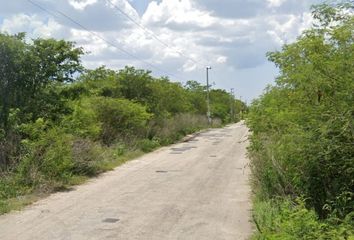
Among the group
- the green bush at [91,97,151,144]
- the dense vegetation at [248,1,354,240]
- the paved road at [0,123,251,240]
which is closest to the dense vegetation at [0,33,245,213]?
the paved road at [0,123,251,240]

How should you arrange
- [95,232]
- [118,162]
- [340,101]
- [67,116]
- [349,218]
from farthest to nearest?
[118,162]
[67,116]
[95,232]
[340,101]
[349,218]

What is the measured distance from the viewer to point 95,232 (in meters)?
9.36

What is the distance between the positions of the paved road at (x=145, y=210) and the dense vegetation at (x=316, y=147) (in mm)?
1107

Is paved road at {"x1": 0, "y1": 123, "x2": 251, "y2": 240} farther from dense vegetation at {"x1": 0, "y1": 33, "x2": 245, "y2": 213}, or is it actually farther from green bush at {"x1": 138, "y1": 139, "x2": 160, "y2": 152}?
green bush at {"x1": 138, "y1": 139, "x2": 160, "y2": 152}

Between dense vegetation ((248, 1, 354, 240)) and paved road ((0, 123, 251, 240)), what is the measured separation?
1.11 m

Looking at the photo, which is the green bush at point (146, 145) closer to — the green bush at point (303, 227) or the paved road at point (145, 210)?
the paved road at point (145, 210)

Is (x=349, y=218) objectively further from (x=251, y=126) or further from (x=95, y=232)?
(x=251, y=126)

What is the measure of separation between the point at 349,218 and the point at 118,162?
14.8 meters

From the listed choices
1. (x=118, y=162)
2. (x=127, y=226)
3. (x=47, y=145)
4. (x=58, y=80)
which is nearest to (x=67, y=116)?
(x=58, y=80)

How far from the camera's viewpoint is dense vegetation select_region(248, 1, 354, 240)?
7.99m

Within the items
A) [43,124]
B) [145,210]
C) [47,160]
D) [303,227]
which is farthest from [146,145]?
[303,227]

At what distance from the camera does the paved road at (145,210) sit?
9.43 meters

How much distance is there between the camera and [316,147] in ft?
28.9

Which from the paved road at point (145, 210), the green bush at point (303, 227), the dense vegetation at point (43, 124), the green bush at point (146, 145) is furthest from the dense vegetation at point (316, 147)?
the green bush at point (146, 145)
